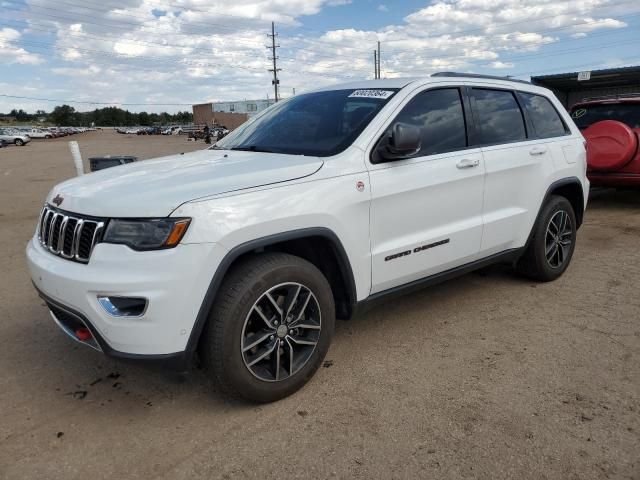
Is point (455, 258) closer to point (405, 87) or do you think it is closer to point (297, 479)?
point (405, 87)

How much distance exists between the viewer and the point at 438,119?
3816 mm

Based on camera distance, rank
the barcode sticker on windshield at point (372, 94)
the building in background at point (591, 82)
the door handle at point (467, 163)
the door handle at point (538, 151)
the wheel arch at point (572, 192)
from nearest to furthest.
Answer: the barcode sticker on windshield at point (372, 94)
the door handle at point (467, 163)
the door handle at point (538, 151)
the wheel arch at point (572, 192)
the building in background at point (591, 82)

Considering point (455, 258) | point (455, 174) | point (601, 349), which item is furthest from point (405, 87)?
point (601, 349)

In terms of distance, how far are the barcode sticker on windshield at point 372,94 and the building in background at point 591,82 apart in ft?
→ 36.7

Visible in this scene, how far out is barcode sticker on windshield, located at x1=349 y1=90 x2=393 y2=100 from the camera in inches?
142

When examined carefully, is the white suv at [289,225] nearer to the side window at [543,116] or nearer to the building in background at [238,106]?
the side window at [543,116]

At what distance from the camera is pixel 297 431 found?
9.11ft

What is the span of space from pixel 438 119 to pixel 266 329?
76.8 inches

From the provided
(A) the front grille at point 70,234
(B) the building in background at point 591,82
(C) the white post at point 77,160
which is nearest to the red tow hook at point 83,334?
(A) the front grille at point 70,234

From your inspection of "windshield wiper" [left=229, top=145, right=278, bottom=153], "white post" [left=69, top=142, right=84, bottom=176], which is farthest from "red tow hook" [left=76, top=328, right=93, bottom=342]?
"white post" [left=69, top=142, right=84, bottom=176]

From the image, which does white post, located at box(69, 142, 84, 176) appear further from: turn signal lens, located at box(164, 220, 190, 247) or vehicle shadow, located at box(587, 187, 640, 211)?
vehicle shadow, located at box(587, 187, 640, 211)

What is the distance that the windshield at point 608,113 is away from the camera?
8.18 m

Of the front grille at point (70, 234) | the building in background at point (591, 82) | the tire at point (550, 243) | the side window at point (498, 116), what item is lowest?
the tire at point (550, 243)

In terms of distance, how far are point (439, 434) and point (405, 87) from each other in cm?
221
